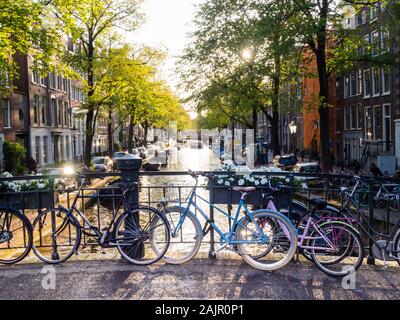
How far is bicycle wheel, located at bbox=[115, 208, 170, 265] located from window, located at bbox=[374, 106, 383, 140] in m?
28.9

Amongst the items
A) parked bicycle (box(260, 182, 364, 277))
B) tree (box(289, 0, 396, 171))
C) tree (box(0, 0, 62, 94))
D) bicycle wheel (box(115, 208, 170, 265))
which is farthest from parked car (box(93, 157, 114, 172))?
parked bicycle (box(260, 182, 364, 277))

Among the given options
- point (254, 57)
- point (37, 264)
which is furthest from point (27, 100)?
point (37, 264)

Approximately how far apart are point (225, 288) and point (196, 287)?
0.34m

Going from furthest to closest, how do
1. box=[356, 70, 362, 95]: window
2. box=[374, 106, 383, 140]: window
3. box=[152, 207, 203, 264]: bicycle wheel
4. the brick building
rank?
box=[356, 70, 362, 95]: window
box=[374, 106, 383, 140]: window
the brick building
box=[152, 207, 203, 264]: bicycle wheel

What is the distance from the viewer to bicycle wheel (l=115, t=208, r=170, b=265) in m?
5.97

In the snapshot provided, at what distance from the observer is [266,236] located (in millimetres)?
5781

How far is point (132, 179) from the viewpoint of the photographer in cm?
642

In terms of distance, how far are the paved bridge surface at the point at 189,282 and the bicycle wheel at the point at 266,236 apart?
0.14 metres

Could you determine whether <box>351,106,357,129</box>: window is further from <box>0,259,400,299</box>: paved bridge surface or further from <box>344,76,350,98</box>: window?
<box>0,259,400,299</box>: paved bridge surface

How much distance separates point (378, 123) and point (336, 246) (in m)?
29.2

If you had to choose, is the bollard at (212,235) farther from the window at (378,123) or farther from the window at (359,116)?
the window at (359,116)

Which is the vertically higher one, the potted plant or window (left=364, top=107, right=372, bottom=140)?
window (left=364, top=107, right=372, bottom=140)
